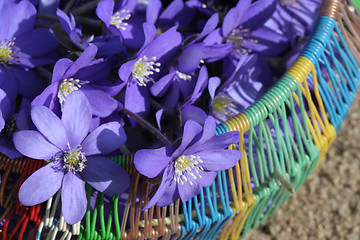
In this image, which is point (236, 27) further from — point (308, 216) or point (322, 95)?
point (308, 216)

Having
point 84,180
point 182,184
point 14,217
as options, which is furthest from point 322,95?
point 14,217

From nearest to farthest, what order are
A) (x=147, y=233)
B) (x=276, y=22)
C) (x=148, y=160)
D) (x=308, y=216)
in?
1. (x=148, y=160)
2. (x=147, y=233)
3. (x=276, y=22)
4. (x=308, y=216)

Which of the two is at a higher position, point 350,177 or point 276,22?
point 276,22

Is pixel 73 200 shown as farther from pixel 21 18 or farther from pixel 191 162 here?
pixel 21 18

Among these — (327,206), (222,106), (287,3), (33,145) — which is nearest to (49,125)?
(33,145)

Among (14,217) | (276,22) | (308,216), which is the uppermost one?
(276,22)

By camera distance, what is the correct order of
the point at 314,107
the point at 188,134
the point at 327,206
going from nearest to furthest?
1. the point at 188,134
2. the point at 314,107
3. the point at 327,206

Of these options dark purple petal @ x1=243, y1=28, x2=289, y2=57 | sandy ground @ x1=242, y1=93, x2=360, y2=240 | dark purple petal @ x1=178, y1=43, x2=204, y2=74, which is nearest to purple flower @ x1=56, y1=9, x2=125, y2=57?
dark purple petal @ x1=178, y1=43, x2=204, y2=74
